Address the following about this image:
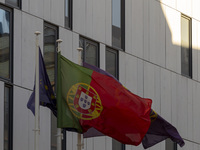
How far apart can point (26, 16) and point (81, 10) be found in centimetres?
308

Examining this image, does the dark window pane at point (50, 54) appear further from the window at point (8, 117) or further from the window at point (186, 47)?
the window at point (186, 47)

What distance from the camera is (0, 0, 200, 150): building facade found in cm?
2130

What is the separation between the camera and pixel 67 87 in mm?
18109

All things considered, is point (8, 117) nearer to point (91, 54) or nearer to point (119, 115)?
point (119, 115)

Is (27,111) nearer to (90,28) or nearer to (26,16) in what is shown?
(26,16)

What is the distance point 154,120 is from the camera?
19500 mm

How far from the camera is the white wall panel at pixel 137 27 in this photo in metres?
27.5

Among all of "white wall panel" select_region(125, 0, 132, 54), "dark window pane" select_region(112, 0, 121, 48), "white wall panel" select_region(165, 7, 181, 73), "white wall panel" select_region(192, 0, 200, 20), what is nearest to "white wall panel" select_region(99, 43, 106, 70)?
"dark window pane" select_region(112, 0, 121, 48)

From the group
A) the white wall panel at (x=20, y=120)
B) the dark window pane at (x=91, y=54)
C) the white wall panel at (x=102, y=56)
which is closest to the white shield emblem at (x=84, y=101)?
the white wall panel at (x=20, y=120)

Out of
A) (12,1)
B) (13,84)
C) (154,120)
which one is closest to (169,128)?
(154,120)

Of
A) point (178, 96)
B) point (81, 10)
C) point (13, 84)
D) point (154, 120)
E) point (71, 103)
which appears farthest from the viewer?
point (178, 96)

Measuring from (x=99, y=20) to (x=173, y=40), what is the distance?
5406 millimetres

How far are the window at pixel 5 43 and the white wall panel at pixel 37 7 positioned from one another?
100 centimetres

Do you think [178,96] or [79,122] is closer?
[79,122]
